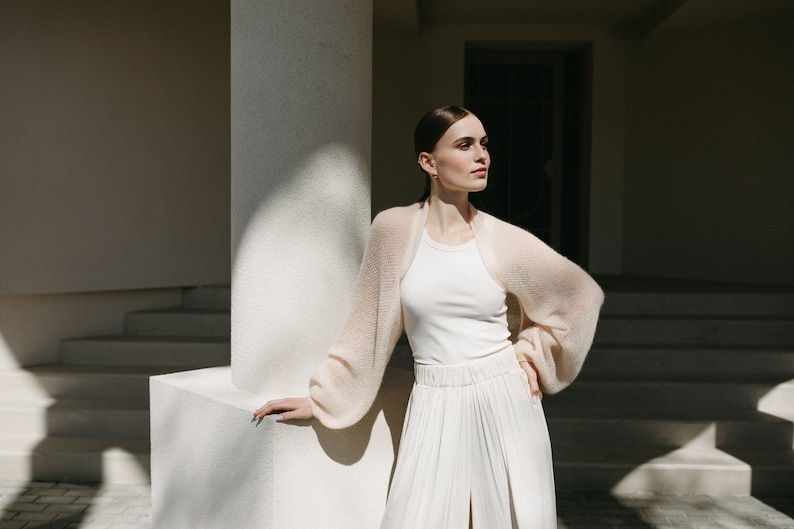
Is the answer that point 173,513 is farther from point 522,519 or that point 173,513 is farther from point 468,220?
point 468,220

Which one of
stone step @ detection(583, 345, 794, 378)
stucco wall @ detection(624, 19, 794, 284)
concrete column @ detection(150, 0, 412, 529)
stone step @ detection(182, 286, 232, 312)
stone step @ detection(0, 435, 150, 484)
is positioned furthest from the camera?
stucco wall @ detection(624, 19, 794, 284)

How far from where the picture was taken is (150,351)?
550cm

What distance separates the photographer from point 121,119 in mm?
5965

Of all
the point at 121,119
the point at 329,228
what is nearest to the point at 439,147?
the point at 329,228

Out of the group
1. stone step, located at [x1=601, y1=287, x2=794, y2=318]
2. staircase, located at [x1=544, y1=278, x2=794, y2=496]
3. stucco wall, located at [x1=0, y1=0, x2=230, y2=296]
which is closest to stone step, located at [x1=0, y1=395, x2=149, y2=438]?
stucco wall, located at [x1=0, y1=0, x2=230, y2=296]

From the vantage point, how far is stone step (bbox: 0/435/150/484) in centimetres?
429

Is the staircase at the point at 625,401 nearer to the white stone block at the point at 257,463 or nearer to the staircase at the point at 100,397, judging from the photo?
the staircase at the point at 100,397

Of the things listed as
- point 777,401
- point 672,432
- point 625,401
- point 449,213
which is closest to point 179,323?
point 625,401

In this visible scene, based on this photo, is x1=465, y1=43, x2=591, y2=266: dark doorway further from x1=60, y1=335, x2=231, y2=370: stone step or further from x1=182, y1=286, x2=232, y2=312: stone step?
x1=60, y1=335, x2=231, y2=370: stone step

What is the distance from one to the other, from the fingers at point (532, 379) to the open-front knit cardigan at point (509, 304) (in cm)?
2

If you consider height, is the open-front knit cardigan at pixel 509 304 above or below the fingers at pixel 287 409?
above

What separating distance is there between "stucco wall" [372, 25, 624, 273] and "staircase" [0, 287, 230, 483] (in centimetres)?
268

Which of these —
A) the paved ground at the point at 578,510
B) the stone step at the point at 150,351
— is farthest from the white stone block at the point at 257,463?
the stone step at the point at 150,351

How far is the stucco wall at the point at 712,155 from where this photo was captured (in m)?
7.06
